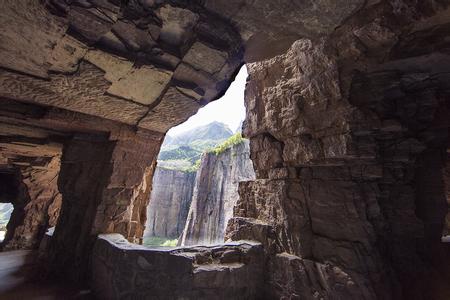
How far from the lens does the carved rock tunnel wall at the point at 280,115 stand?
1.71 meters

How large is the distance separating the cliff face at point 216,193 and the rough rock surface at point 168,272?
14415mm

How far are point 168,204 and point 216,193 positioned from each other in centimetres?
1073

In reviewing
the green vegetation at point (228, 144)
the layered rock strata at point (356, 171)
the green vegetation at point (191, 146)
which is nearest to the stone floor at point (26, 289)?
the layered rock strata at point (356, 171)

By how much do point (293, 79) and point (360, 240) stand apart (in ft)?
8.93

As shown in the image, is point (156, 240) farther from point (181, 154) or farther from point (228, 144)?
point (181, 154)

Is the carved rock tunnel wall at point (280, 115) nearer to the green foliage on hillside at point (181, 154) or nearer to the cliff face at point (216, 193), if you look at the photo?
the cliff face at point (216, 193)

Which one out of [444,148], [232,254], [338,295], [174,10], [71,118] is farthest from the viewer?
[444,148]

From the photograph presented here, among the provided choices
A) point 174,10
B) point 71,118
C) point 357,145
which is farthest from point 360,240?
point 71,118

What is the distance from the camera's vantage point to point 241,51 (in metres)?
2.06

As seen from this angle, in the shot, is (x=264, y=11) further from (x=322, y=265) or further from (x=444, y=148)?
(x=444, y=148)

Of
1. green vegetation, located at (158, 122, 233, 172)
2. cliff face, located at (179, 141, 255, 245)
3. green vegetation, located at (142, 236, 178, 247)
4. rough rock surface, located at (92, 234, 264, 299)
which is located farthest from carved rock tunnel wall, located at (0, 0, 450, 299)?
green vegetation, located at (158, 122, 233, 172)

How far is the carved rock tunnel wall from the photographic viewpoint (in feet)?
5.60

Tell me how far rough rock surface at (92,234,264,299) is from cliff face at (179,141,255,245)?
14.4 metres

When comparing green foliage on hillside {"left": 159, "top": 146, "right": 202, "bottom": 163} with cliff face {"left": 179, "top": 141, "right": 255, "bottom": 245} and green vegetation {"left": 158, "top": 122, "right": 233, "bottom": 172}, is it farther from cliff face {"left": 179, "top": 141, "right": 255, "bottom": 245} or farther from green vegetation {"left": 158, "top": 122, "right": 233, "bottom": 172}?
cliff face {"left": 179, "top": 141, "right": 255, "bottom": 245}
